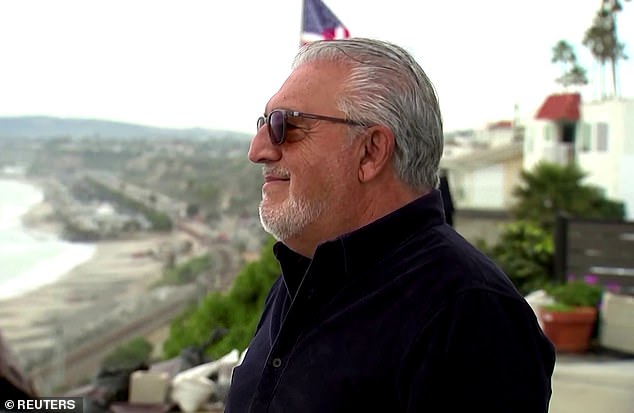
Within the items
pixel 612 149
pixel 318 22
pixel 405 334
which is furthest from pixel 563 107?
pixel 405 334

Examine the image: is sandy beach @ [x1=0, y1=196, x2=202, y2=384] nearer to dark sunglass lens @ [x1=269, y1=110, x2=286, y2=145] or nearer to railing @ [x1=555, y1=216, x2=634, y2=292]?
railing @ [x1=555, y1=216, x2=634, y2=292]

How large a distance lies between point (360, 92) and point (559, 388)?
2.08 m

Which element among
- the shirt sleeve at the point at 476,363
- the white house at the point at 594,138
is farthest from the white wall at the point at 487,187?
the shirt sleeve at the point at 476,363

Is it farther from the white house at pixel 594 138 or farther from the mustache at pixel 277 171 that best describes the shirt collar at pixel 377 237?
the white house at pixel 594 138

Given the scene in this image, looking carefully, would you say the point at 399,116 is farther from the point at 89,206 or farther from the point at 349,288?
the point at 89,206

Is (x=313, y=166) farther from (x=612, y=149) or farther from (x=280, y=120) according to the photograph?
(x=612, y=149)

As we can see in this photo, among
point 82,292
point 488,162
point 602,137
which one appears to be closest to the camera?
point 82,292

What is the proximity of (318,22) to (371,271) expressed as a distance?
3.91 meters

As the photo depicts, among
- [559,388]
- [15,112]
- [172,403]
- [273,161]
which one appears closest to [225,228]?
[15,112]

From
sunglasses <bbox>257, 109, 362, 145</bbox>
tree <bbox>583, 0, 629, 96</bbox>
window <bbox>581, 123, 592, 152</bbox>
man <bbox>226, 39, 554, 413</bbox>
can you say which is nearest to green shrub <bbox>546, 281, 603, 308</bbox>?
man <bbox>226, 39, 554, 413</bbox>

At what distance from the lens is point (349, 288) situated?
106 centimetres

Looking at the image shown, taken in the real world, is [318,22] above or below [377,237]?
above

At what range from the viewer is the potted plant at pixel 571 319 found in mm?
3318

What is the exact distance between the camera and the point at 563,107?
1024 inches
